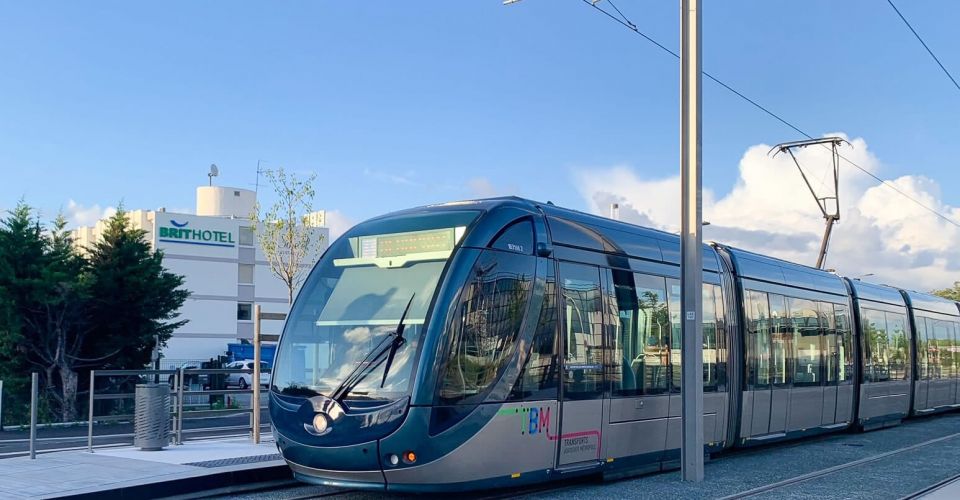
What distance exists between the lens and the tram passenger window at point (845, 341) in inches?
738

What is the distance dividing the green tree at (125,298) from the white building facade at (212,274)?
36.6 metres

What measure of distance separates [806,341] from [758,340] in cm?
224

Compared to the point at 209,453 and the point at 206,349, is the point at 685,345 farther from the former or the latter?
the point at 206,349

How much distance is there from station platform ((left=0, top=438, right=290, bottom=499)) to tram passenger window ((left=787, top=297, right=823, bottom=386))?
9187 mm

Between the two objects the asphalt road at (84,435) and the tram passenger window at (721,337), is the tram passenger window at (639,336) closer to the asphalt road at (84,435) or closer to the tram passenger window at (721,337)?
the tram passenger window at (721,337)

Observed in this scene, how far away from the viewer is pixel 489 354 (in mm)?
9727

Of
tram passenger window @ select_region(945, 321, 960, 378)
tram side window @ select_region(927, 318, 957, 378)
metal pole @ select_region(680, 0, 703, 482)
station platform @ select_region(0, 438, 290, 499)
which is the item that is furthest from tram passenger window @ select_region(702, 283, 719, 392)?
tram passenger window @ select_region(945, 321, 960, 378)

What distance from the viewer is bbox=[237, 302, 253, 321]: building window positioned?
67312 mm

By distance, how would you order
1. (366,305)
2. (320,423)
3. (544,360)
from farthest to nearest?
(544,360) → (366,305) → (320,423)

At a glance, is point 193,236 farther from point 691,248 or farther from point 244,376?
point 691,248

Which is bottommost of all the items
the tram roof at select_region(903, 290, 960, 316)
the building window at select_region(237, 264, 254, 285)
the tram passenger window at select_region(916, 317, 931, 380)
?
the tram passenger window at select_region(916, 317, 931, 380)

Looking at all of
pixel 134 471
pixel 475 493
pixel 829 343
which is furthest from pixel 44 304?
pixel 829 343

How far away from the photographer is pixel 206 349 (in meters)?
65.6

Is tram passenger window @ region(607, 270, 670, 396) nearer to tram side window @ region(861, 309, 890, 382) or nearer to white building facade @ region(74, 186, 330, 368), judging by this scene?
tram side window @ region(861, 309, 890, 382)
